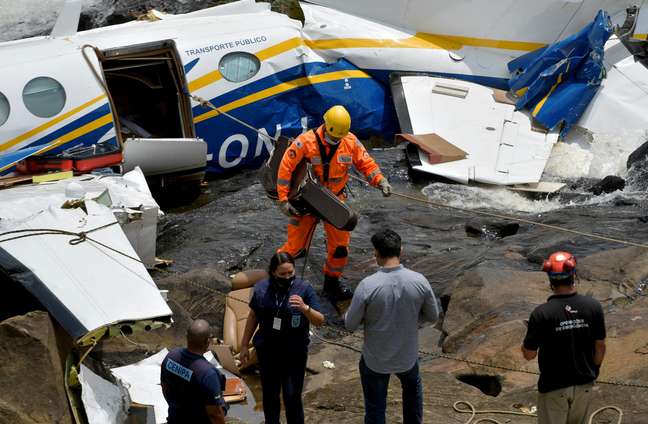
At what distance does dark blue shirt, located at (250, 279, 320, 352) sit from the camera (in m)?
4.93

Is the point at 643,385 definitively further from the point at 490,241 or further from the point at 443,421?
the point at 490,241

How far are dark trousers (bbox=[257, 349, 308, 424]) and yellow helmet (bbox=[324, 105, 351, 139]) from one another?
265cm

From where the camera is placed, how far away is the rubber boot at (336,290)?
26.1 feet

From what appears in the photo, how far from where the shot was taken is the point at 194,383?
4352 mm

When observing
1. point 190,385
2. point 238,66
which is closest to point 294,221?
point 190,385

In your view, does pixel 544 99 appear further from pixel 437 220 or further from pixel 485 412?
pixel 485 412

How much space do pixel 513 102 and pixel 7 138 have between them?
6.55 meters

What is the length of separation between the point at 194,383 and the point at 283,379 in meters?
0.83

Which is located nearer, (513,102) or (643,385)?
(643,385)

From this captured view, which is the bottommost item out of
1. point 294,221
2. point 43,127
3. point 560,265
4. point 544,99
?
point 43,127

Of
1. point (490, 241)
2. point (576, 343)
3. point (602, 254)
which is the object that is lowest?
point (490, 241)

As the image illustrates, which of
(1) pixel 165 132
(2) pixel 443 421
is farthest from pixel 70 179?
(2) pixel 443 421

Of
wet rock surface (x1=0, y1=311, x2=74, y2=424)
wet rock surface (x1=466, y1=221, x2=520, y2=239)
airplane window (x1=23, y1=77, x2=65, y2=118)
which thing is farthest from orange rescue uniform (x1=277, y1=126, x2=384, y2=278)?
airplane window (x1=23, y1=77, x2=65, y2=118)

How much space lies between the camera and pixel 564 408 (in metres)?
4.39
